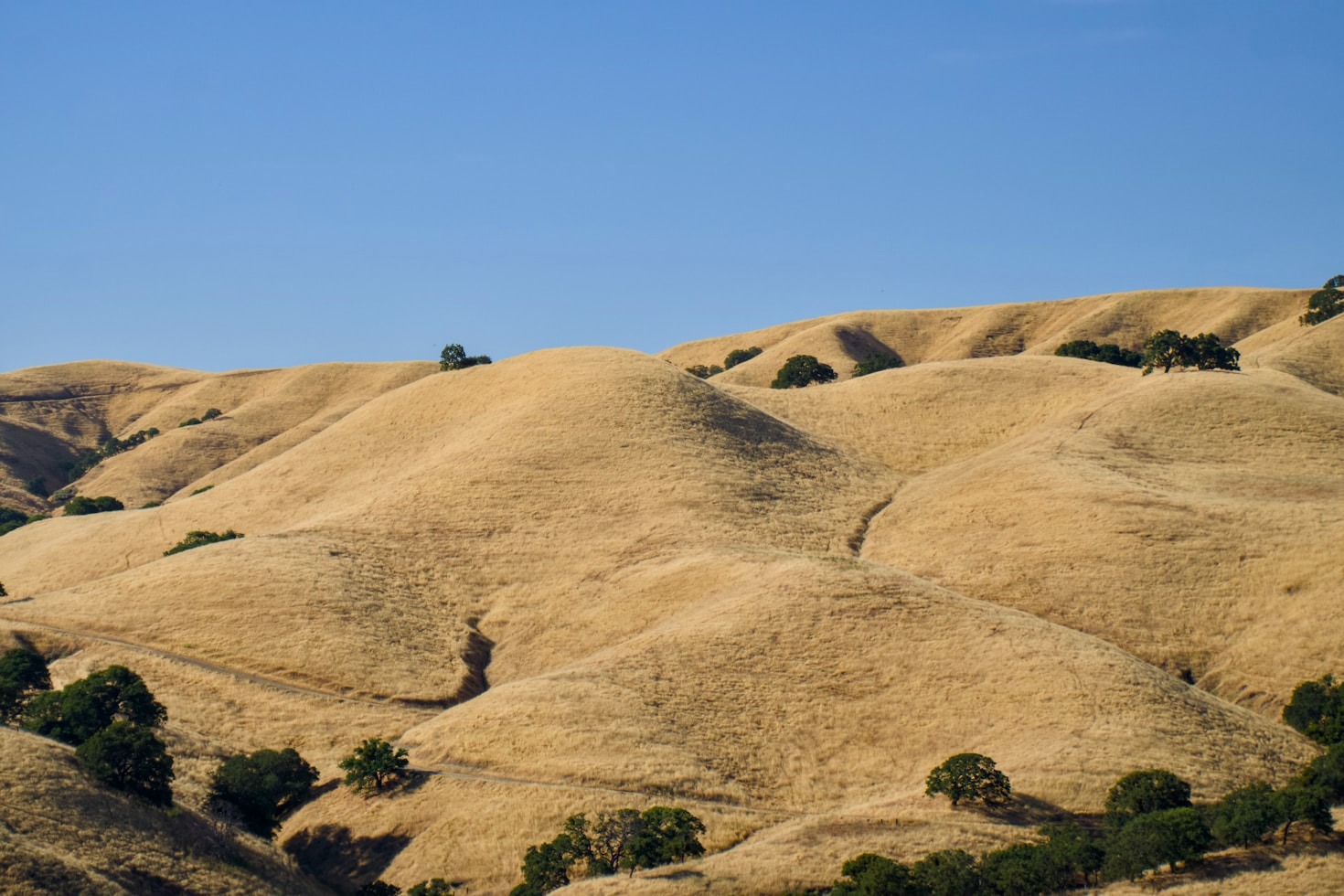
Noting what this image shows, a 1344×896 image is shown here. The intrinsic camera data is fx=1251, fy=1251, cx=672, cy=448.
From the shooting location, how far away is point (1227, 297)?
499ft

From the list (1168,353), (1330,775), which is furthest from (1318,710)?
(1168,353)

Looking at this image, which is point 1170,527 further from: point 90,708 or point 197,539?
point 197,539

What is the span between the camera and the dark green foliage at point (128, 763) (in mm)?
36688

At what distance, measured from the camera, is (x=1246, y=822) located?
3369cm

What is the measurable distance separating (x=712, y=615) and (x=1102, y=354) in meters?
82.7

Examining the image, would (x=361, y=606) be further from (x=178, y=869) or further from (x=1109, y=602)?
(x=1109, y=602)

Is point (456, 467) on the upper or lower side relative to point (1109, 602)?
upper

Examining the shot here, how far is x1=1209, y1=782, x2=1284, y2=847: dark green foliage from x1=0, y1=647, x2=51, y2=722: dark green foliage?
40.4m

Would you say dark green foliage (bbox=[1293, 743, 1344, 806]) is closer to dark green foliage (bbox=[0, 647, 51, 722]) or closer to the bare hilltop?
the bare hilltop

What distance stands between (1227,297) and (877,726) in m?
125

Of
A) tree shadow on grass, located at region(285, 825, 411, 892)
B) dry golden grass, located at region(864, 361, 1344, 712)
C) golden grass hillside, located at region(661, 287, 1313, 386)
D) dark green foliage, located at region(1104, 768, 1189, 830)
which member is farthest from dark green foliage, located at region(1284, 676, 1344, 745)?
golden grass hillside, located at region(661, 287, 1313, 386)

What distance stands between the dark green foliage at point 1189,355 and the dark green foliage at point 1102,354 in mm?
20712

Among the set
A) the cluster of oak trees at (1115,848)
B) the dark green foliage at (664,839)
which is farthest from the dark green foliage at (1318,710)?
the dark green foliage at (664,839)

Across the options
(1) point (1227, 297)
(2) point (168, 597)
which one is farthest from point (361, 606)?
(1) point (1227, 297)
